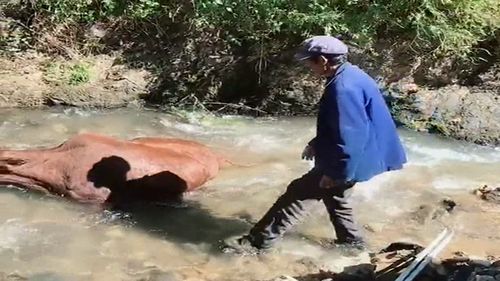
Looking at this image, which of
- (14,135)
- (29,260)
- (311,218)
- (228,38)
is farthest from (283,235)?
(228,38)

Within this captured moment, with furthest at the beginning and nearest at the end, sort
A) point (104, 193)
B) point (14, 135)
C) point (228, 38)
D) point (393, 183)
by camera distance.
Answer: point (228, 38) < point (14, 135) < point (393, 183) < point (104, 193)

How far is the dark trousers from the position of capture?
17.1ft

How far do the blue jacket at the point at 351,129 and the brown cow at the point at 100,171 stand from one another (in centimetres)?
151

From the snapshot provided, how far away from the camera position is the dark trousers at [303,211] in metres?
5.21

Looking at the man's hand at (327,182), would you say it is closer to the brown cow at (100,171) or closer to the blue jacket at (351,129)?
the blue jacket at (351,129)

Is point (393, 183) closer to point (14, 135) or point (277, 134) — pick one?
point (277, 134)

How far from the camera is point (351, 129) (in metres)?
4.79

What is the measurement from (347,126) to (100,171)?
2.11 m

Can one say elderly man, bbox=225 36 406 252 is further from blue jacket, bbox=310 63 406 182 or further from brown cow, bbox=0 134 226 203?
brown cow, bbox=0 134 226 203

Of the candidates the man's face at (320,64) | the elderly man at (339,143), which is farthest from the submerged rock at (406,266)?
the man's face at (320,64)

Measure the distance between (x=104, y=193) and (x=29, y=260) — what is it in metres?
0.89

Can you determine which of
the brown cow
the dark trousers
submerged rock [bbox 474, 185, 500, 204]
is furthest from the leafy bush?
the dark trousers

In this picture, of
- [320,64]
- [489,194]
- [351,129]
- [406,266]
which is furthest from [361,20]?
[406,266]

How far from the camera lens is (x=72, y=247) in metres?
5.58
